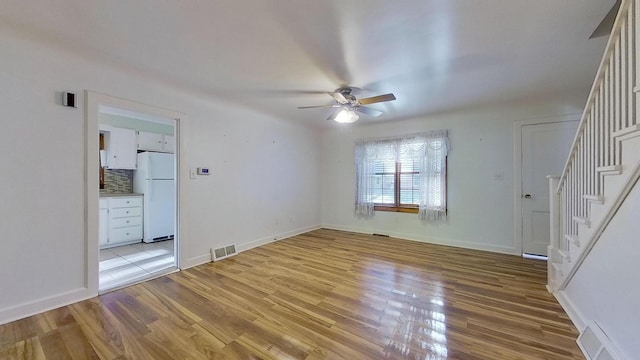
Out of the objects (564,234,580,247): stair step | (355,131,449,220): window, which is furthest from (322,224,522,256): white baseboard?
(564,234,580,247): stair step

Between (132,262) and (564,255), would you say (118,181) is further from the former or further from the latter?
(564,255)

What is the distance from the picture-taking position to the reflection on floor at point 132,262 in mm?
2880

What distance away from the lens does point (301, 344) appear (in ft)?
5.74

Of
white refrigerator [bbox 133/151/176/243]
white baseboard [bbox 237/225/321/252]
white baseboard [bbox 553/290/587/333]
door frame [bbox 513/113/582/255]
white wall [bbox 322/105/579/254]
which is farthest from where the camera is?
white refrigerator [bbox 133/151/176/243]

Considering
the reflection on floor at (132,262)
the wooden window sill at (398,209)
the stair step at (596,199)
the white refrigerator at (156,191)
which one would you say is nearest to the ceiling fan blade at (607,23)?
the stair step at (596,199)

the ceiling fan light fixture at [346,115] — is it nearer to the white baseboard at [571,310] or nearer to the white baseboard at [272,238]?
the white baseboard at [272,238]

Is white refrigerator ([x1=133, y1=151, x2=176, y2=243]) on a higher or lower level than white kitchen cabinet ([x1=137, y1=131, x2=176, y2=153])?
lower

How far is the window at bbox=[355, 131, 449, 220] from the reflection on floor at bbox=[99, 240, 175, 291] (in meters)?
3.66

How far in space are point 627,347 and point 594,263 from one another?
1.98 ft

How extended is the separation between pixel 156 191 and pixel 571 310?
5.80 meters

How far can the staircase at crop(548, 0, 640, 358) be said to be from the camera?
139 cm

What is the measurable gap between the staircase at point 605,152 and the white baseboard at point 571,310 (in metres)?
0.03

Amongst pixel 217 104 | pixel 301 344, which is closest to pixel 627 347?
pixel 301 344

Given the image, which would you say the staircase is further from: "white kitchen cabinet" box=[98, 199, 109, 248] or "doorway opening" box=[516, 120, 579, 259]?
"white kitchen cabinet" box=[98, 199, 109, 248]
